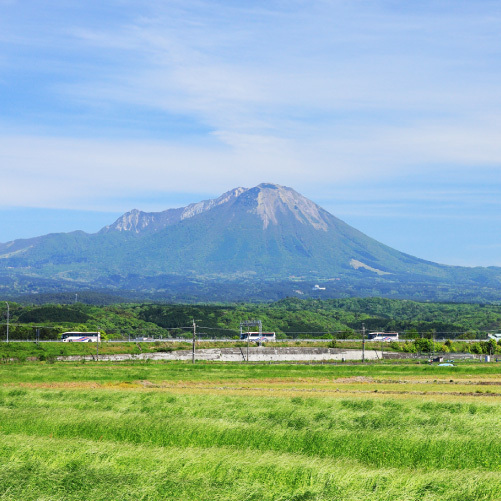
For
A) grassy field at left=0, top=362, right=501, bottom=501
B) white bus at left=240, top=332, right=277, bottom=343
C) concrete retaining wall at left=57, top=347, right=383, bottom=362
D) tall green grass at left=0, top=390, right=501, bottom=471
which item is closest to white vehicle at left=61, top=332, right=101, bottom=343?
concrete retaining wall at left=57, top=347, right=383, bottom=362

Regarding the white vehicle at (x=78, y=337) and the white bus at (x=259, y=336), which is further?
the white bus at (x=259, y=336)

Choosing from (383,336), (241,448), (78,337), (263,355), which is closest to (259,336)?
(263,355)

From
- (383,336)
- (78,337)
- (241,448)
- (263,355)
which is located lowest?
(263,355)

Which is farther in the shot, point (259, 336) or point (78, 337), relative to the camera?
point (259, 336)

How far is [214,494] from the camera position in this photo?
15570mm

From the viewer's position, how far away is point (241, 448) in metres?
25.2

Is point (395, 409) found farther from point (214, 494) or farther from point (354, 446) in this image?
point (214, 494)

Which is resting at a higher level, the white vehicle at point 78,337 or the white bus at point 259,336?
the white vehicle at point 78,337

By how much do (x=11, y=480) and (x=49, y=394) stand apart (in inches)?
1162

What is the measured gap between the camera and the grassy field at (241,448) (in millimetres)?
16062

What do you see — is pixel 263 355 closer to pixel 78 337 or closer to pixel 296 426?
pixel 78 337

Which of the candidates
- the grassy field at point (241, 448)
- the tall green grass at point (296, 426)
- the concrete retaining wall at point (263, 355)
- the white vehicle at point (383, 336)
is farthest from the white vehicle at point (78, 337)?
the tall green grass at point (296, 426)

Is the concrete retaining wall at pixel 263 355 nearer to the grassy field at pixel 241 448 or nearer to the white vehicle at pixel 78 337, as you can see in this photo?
the white vehicle at pixel 78 337

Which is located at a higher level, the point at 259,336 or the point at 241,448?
the point at 241,448
